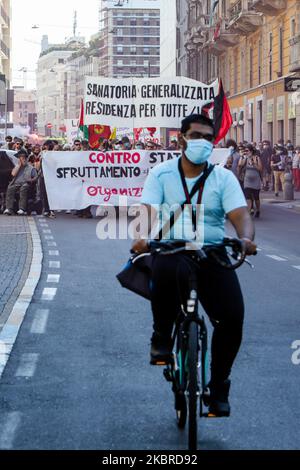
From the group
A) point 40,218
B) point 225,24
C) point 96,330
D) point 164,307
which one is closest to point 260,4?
point 225,24

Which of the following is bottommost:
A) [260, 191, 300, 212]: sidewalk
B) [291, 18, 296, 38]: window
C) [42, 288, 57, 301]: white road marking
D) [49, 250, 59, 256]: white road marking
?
Answer: [42, 288, 57, 301]: white road marking

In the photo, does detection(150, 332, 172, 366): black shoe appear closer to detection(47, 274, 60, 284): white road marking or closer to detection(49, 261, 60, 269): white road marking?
detection(47, 274, 60, 284): white road marking

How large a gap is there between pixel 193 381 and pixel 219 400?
15.7 inches

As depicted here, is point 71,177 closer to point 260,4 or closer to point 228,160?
point 228,160

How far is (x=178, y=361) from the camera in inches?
233

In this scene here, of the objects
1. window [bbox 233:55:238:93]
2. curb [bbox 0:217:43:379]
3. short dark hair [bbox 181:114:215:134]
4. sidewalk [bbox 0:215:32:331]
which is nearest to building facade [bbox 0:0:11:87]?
window [bbox 233:55:238:93]

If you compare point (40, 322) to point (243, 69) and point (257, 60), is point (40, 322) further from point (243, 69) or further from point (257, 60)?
point (243, 69)

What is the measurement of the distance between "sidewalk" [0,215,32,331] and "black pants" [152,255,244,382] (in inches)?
149

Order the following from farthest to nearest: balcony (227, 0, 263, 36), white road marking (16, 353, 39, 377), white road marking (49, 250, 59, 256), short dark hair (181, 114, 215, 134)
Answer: balcony (227, 0, 263, 36)
white road marking (49, 250, 59, 256)
white road marking (16, 353, 39, 377)
short dark hair (181, 114, 215, 134)

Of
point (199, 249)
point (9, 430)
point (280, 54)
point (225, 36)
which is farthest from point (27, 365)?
point (225, 36)

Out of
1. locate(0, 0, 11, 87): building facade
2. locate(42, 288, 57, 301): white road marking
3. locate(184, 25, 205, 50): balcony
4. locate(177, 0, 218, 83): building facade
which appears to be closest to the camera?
locate(42, 288, 57, 301): white road marking

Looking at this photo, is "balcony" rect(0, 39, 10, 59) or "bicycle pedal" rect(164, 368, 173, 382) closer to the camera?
"bicycle pedal" rect(164, 368, 173, 382)

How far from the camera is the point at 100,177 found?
26.4 meters

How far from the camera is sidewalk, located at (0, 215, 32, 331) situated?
11.2m
